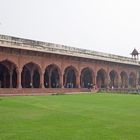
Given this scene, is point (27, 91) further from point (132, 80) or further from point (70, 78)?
point (132, 80)

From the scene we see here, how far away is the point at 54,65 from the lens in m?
35.8

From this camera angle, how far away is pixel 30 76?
3597cm

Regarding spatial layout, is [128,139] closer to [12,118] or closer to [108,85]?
[12,118]

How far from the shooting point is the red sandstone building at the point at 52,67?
30344 millimetres

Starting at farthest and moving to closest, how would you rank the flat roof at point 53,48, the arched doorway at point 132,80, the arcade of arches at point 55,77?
the arched doorway at point 132,80 → the arcade of arches at point 55,77 → the flat roof at point 53,48

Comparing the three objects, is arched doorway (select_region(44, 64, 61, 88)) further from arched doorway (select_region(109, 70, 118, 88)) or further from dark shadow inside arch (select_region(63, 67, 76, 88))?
arched doorway (select_region(109, 70, 118, 88))

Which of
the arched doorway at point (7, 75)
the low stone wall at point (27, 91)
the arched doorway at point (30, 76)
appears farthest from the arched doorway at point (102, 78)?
the arched doorway at point (7, 75)

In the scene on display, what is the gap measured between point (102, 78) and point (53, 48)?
14.1 m

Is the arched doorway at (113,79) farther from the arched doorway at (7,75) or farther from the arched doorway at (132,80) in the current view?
the arched doorway at (7,75)

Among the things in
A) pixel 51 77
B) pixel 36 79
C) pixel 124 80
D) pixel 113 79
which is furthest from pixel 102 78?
pixel 36 79

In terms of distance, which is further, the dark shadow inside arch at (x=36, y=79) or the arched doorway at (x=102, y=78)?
the arched doorway at (x=102, y=78)

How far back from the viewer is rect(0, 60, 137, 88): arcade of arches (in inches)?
1330

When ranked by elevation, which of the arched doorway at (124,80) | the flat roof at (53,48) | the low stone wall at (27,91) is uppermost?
the flat roof at (53,48)

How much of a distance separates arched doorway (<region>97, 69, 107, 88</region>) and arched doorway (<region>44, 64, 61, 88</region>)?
639 centimetres
